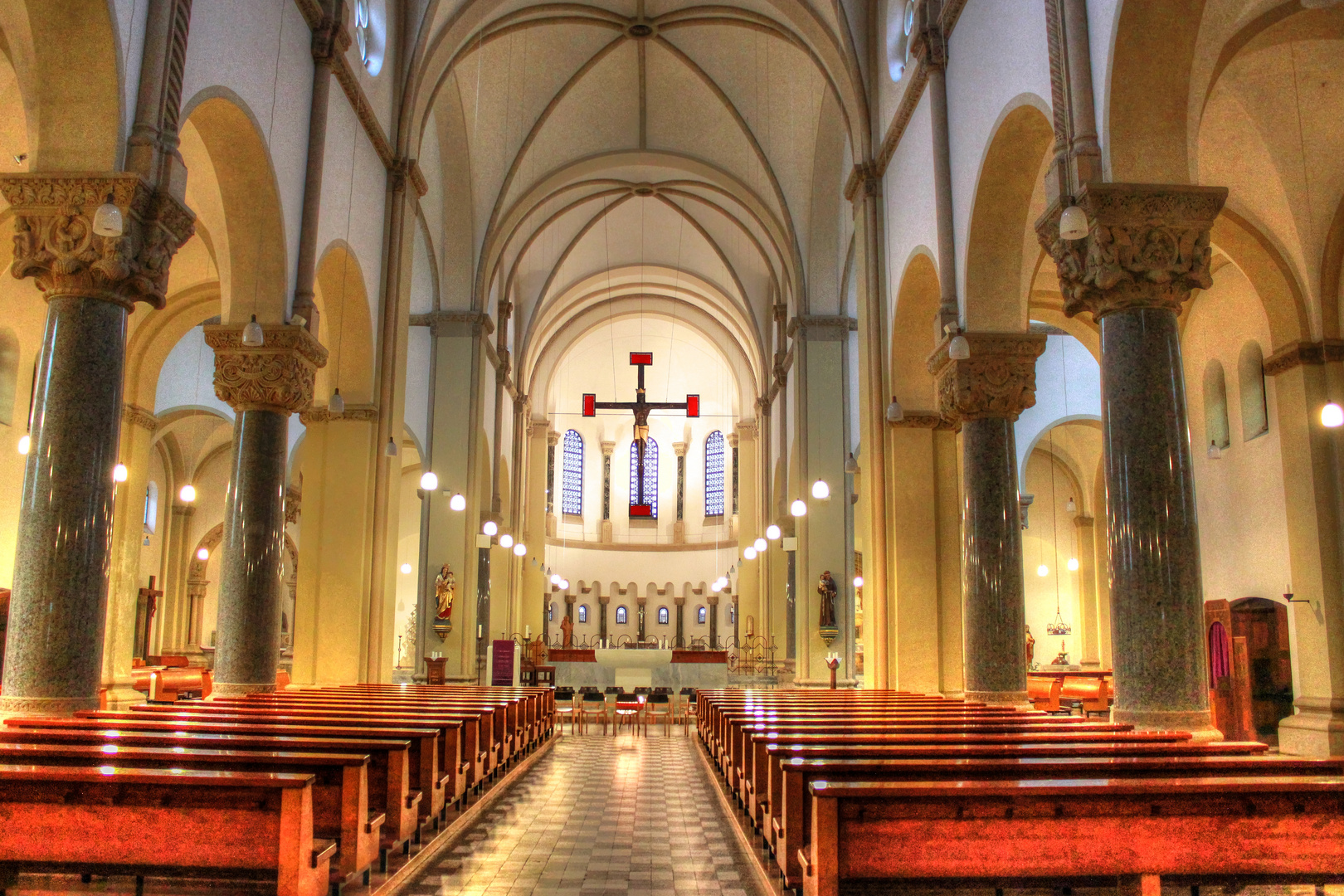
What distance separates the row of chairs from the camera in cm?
1866

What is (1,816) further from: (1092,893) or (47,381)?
(1092,893)

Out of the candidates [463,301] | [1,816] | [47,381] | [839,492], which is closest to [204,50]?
[47,381]

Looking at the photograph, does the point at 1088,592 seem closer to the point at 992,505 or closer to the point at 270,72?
the point at 992,505

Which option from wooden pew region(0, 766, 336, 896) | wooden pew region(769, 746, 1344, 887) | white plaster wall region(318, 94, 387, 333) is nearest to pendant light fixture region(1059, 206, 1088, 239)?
wooden pew region(769, 746, 1344, 887)

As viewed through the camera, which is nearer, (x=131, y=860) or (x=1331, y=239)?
(x=131, y=860)

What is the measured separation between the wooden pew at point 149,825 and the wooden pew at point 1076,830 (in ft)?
7.93

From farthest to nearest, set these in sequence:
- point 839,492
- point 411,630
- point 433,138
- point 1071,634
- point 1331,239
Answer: point 411,630 → point 1071,634 → point 839,492 → point 433,138 → point 1331,239

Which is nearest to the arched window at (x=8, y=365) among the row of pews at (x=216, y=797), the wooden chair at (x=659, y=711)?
the row of pews at (x=216, y=797)

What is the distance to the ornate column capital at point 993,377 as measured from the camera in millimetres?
11219

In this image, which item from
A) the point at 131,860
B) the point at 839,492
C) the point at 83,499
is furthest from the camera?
the point at 839,492

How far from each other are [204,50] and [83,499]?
4.21 meters

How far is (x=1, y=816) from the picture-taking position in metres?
4.63

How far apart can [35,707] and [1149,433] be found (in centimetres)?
807

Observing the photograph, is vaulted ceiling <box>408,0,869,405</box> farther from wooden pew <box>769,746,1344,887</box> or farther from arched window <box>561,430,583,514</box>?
arched window <box>561,430,583,514</box>
